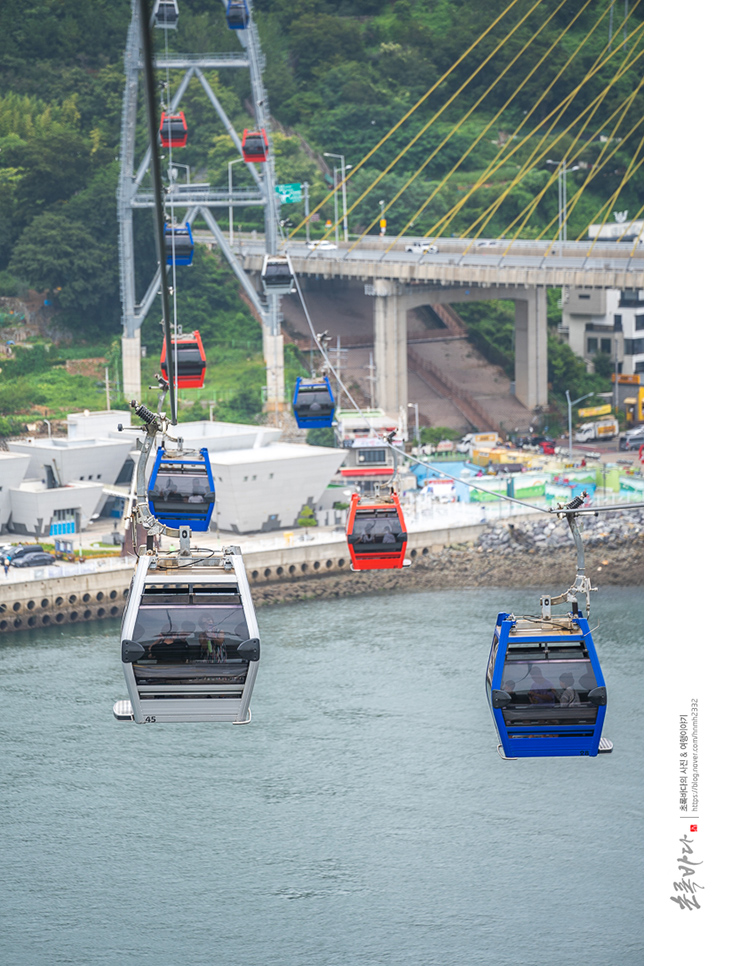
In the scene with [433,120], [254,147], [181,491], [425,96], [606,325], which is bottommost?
[181,491]

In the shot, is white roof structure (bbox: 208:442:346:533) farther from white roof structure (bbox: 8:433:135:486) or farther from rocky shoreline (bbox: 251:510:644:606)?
white roof structure (bbox: 8:433:135:486)

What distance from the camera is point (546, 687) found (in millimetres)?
13461

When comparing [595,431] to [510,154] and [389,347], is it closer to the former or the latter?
[389,347]

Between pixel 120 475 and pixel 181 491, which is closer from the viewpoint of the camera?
pixel 181 491

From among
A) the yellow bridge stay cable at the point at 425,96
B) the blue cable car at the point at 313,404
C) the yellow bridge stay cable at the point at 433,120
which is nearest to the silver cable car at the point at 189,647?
the blue cable car at the point at 313,404

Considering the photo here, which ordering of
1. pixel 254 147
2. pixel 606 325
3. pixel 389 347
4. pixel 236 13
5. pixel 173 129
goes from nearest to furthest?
pixel 173 129 → pixel 236 13 → pixel 254 147 → pixel 389 347 → pixel 606 325

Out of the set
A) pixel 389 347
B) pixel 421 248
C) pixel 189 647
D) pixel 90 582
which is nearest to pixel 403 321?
pixel 389 347

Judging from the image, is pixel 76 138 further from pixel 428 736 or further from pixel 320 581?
pixel 428 736

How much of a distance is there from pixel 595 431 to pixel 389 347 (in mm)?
7327

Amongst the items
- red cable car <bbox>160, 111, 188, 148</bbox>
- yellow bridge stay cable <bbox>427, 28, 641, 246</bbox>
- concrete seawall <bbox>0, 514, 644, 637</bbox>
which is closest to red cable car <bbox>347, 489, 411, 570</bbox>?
concrete seawall <bbox>0, 514, 644, 637</bbox>

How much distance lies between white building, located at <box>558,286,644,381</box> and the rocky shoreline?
1240cm

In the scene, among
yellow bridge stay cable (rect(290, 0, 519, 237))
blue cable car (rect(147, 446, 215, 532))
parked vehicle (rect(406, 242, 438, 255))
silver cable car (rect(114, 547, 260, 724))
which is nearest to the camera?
silver cable car (rect(114, 547, 260, 724))

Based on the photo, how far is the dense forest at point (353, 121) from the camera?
192 ft

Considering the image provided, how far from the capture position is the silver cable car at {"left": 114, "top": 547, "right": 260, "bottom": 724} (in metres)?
13.0
